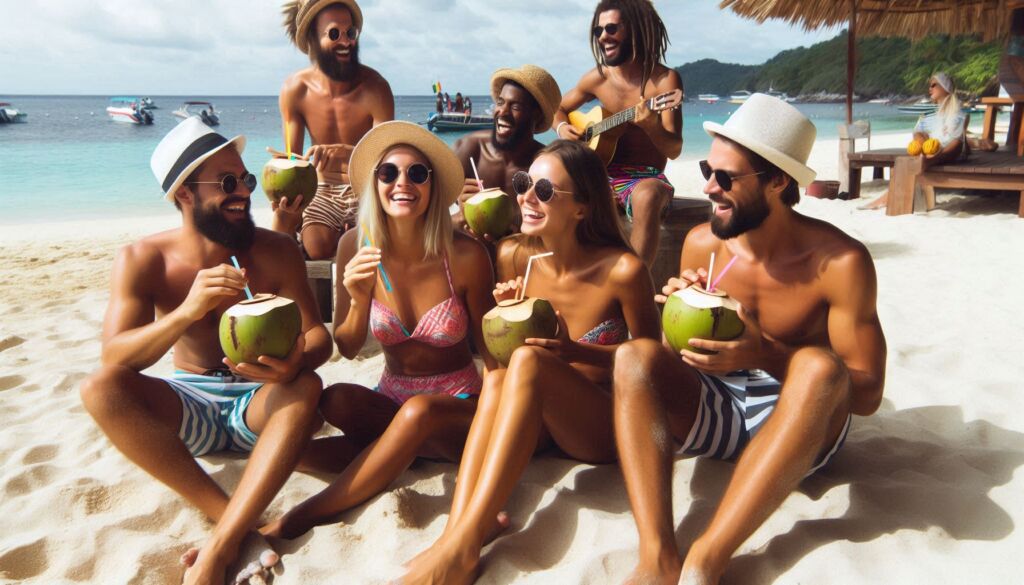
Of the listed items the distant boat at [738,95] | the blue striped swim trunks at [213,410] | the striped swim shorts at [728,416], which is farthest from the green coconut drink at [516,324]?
the distant boat at [738,95]

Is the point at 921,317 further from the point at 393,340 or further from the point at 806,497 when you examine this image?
the point at 393,340

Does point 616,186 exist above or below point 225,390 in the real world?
above

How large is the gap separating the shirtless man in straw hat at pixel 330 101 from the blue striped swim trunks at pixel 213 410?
183 centimetres

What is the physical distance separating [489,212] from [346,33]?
2.03 m

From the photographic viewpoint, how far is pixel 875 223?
754cm

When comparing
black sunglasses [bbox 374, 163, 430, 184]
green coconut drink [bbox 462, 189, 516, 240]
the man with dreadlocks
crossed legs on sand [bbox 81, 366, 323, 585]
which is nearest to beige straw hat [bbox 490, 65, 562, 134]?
the man with dreadlocks

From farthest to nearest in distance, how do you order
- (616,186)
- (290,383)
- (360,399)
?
(616,186), (360,399), (290,383)

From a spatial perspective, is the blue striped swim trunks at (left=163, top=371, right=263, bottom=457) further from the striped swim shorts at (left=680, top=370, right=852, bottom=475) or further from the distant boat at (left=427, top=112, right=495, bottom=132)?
the distant boat at (left=427, top=112, right=495, bottom=132)

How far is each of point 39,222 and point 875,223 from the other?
1206cm

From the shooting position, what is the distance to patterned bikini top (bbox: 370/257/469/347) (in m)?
2.73

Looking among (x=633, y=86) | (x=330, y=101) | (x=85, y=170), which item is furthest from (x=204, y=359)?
(x=85, y=170)

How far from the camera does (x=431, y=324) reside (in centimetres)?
273

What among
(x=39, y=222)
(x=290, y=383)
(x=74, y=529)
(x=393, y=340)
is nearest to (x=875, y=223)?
(x=393, y=340)

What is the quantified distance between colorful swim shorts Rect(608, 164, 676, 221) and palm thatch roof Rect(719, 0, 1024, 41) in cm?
505
